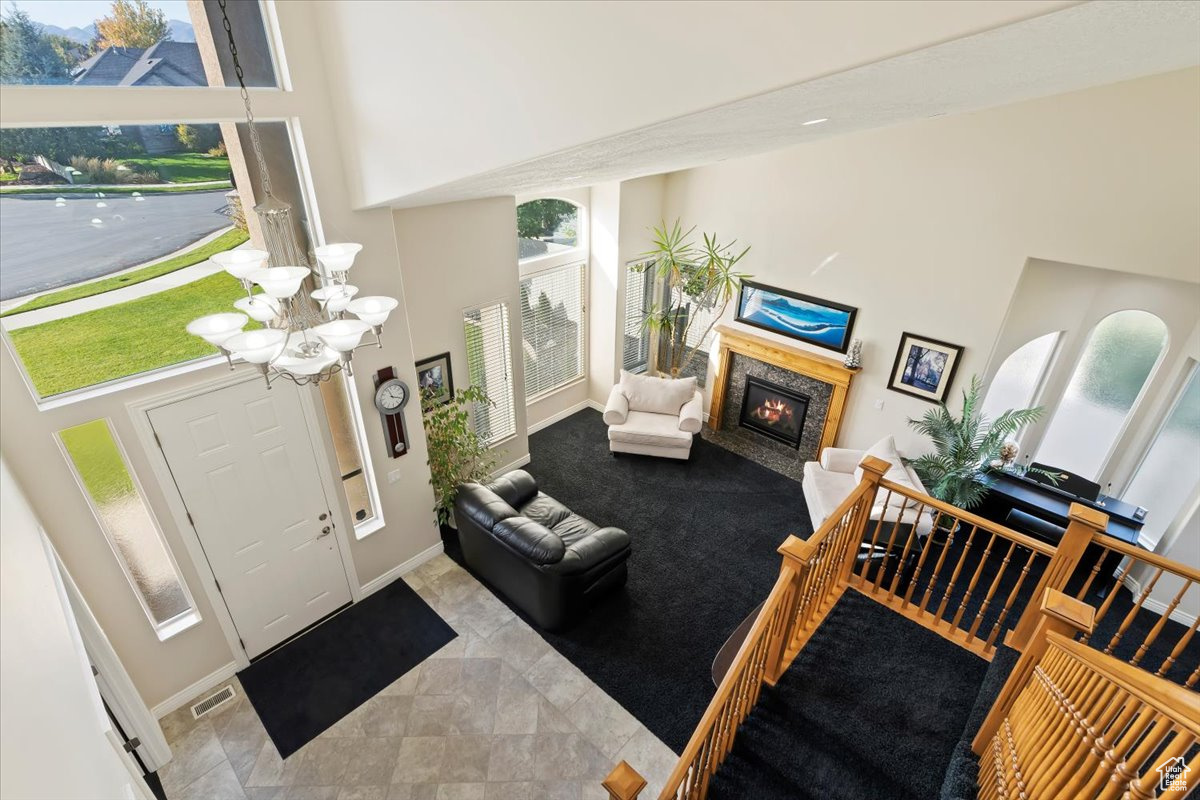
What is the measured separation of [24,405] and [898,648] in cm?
490

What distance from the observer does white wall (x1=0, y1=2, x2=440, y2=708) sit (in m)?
2.93

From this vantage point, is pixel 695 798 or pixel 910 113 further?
pixel 910 113

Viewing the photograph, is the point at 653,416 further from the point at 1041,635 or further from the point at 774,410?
the point at 1041,635

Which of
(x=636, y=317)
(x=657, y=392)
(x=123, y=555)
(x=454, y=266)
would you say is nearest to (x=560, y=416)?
(x=657, y=392)

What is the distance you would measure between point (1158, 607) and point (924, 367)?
2588 millimetres

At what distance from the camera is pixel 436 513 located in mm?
5309

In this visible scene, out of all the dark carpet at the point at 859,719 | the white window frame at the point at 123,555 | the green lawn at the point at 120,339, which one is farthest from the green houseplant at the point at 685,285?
the white window frame at the point at 123,555

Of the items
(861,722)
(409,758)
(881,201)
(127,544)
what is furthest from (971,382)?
(127,544)

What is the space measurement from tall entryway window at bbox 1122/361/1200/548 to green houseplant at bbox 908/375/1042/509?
897 millimetres

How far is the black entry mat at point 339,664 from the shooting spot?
3.96 meters

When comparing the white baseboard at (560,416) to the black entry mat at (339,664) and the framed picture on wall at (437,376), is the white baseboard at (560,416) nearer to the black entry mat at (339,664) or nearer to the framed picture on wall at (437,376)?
the framed picture on wall at (437,376)

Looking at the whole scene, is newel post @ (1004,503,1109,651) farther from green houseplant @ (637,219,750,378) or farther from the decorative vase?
green houseplant @ (637,219,750,378)

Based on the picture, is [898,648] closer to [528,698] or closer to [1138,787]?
[1138,787]

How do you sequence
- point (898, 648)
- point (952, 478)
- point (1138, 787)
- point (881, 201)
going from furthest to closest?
point (881, 201)
point (952, 478)
point (898, 648)
point (1138, 787)
